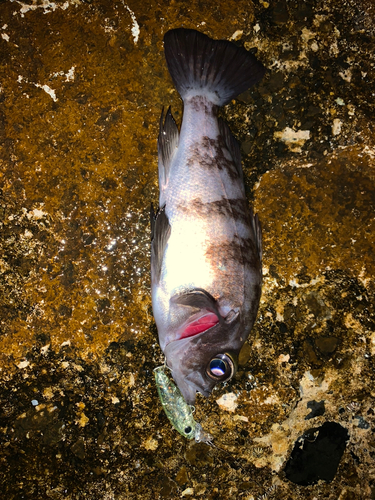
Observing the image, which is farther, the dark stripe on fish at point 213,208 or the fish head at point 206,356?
the dark stripe on fish at point 213,208

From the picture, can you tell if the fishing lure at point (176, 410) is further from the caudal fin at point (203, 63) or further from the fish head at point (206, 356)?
the caudal fin at point (203, 63)

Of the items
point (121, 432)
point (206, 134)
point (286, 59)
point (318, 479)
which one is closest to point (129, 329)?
point (121, 432)

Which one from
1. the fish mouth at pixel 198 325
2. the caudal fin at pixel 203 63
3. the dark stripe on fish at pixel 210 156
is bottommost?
the fish mouth at pixel 198 325

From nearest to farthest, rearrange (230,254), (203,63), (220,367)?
(220,367) < (230,254) < (203,63)

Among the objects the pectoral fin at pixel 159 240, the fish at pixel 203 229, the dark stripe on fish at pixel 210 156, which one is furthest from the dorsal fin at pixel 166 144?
the pectoral fin at pixel 159 240

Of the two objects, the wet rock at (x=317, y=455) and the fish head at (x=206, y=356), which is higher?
the fish head at (x=206, y=356)

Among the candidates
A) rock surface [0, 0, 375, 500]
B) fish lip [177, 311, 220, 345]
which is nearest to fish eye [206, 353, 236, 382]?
fish lip [177, 311, 220, 345]

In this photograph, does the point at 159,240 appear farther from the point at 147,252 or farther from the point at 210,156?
the point at 210,156

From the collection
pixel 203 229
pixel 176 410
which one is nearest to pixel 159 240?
pixel 203 229

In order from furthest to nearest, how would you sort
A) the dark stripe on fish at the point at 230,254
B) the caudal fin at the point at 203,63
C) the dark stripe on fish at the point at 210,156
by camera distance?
the caudal fin at the point at 203,63 → the dark stripe on fish at the point at 210,156 → the dark stripe on fish at the point at 230,254
